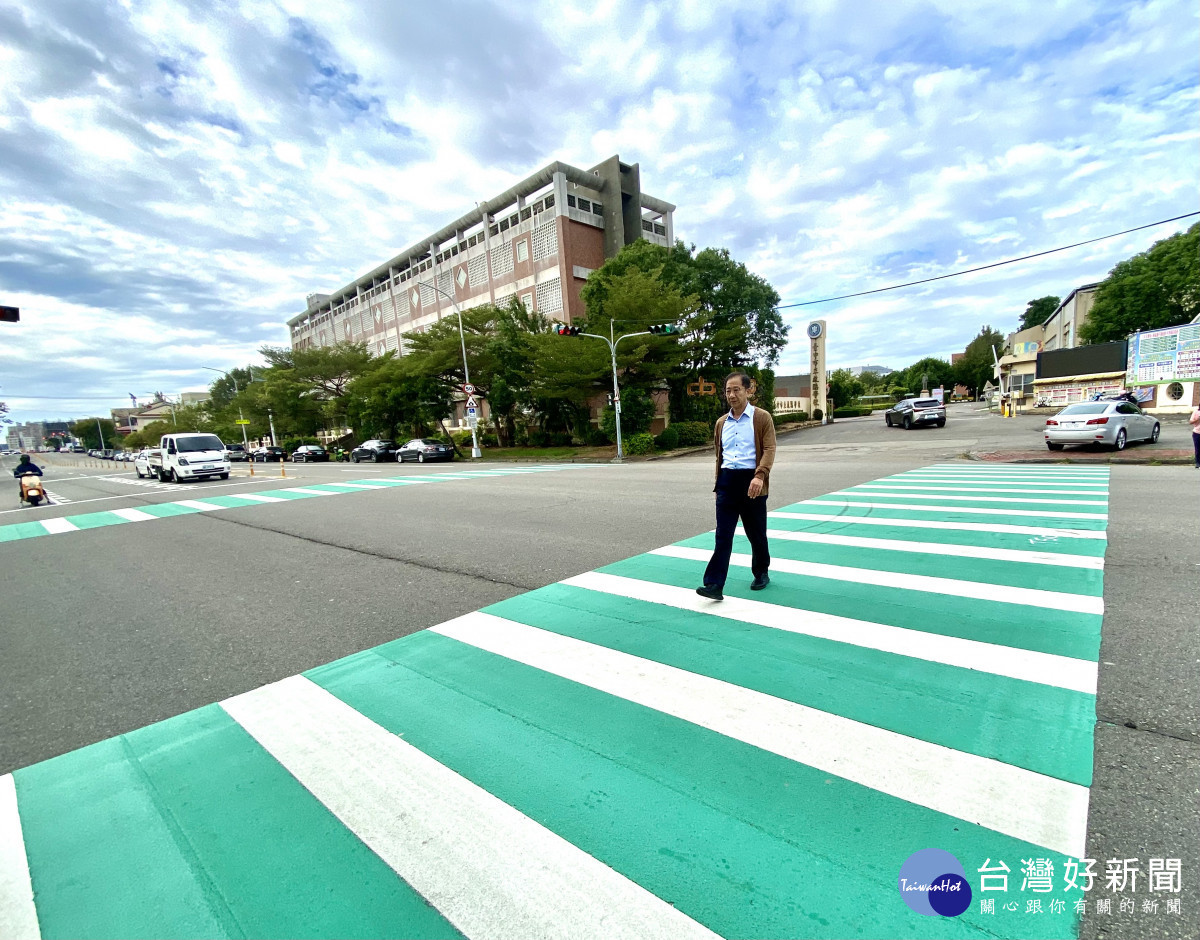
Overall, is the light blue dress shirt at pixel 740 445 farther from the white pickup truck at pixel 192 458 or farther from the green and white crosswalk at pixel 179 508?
the white pickup truck at pixel 192 458

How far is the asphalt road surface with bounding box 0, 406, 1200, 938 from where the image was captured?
215 cm

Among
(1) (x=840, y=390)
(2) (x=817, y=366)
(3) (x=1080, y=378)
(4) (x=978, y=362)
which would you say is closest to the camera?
(3) (x=1080, y=378)

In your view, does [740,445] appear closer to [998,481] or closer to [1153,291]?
[998,481]

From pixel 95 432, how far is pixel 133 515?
145 m

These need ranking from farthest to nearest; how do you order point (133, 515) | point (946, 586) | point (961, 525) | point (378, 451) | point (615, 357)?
point (378, 451)
point (615, 357)
point (133, 515)
point (961, 525)
point (946, 586)

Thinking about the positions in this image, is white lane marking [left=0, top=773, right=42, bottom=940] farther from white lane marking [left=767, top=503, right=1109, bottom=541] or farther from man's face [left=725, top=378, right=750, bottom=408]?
white lane marking [left=767, top=503, right=1109, bottom=541]

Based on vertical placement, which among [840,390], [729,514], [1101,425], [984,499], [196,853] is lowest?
[984,499]

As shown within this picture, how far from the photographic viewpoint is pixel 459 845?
6.55ft

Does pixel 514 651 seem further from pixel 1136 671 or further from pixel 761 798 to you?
pixel 1136 671

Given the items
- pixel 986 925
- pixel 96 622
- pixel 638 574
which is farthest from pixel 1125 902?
pixel 96 622

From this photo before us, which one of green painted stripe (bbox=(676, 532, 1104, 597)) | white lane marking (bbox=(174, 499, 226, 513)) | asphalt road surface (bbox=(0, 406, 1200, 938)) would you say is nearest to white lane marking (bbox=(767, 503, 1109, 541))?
asphalt road surface (bbox=(0, 406, 1200, 938))

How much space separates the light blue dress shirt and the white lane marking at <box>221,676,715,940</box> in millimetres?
2963

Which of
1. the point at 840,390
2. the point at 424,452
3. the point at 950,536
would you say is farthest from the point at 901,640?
the point at 840,390

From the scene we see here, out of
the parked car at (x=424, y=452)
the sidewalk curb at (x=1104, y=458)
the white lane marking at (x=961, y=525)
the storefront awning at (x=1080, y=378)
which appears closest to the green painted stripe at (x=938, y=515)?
the white lane marking at (x=961, y=525)
